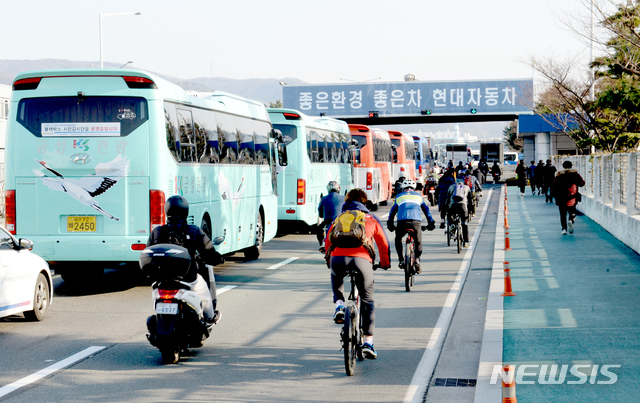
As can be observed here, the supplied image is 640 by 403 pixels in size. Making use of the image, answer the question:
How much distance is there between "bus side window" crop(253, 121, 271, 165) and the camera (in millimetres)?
17250

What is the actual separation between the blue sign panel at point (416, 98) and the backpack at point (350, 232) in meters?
46.3

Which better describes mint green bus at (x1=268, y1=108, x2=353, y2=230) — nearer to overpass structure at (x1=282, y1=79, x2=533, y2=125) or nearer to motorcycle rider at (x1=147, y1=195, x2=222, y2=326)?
motorcycle rider at (x1=147, y1=195, x2=222, y2=326)

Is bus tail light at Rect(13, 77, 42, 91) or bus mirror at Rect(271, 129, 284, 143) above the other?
bus tail light at Rect(13, 77, 42, 91)

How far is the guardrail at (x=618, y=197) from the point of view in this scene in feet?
54.3

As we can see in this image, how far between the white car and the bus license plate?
271cm

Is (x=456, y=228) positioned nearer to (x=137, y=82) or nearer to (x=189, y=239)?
(x=137, y=82)

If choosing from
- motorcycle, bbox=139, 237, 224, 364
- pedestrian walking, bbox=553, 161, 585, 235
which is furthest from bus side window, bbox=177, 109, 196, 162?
pedestrian walking, bbox=553, 161, 585, 235

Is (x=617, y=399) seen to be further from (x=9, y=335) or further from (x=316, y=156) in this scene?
(x=316, y=156)

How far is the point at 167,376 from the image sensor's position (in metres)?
7.02

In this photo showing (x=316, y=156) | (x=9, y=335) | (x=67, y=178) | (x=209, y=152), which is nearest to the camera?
(x=9, y=335)

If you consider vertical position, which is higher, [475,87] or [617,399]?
[475,87]

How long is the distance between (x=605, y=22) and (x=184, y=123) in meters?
8.63

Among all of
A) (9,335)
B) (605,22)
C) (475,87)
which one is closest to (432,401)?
(9,335)

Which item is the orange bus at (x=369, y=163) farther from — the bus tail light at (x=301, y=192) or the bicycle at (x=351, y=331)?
the bicycle at (x=351, y=331)
